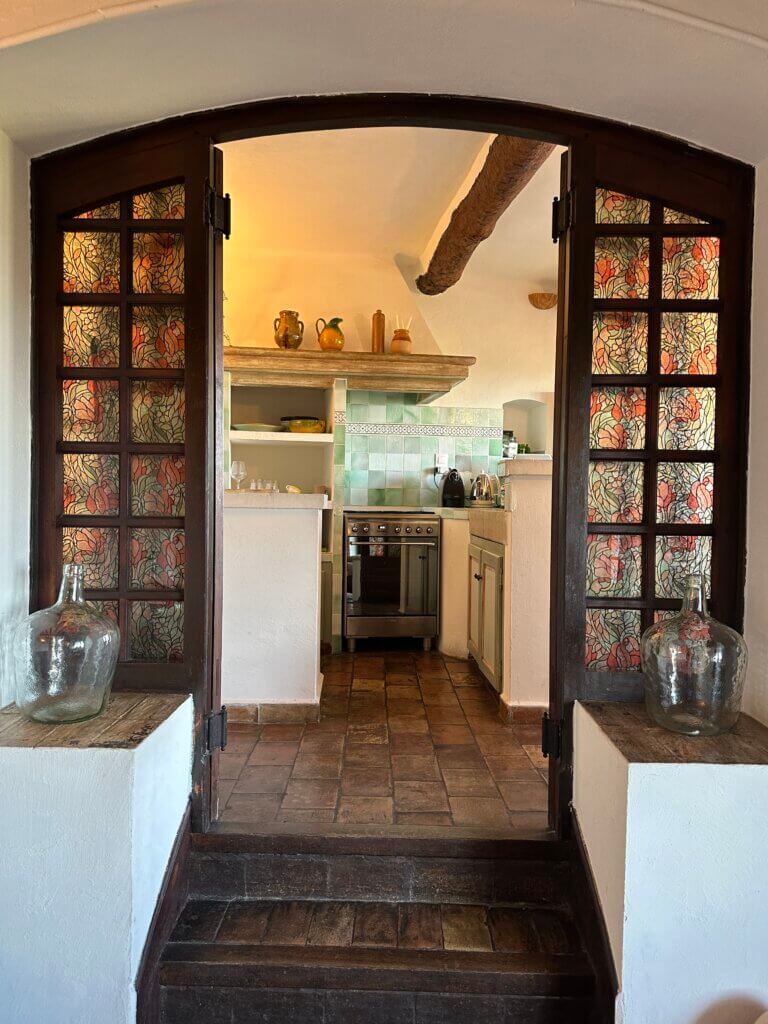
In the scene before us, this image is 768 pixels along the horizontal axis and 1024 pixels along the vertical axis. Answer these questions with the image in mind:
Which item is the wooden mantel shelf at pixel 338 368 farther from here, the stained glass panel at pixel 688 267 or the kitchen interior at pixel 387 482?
the stained glass panel at pixel 688 267

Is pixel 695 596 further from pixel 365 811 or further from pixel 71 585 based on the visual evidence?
pixel 71 585

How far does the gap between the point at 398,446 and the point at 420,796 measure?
3479 millimetres

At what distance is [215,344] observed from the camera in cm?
194

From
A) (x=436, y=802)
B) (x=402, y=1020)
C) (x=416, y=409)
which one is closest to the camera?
(x=402, y=1020)

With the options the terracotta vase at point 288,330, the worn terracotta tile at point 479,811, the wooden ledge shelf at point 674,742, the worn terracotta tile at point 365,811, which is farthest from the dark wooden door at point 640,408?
the terracotta vase at point 288,330

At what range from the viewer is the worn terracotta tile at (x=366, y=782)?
2330 millimetres

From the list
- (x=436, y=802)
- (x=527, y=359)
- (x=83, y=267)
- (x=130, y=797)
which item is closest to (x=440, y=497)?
(x=527, y=359)

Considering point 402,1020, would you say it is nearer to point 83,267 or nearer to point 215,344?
point 215,344

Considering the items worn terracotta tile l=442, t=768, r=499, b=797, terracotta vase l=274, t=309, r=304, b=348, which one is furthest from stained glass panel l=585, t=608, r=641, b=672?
terracotta vase l=274, t=309, r=304, b=348

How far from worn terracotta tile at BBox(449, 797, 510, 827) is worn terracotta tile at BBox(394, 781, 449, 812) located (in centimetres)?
5

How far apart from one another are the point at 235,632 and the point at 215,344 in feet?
5.36

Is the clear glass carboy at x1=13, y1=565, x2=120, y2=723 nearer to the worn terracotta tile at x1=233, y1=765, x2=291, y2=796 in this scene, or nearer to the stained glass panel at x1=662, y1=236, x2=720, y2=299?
the worn terracotta tile at x1=233, y1=765, x2=291, y2=796

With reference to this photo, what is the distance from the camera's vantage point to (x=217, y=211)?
1954 mm

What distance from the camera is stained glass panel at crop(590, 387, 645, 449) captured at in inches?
76.8
